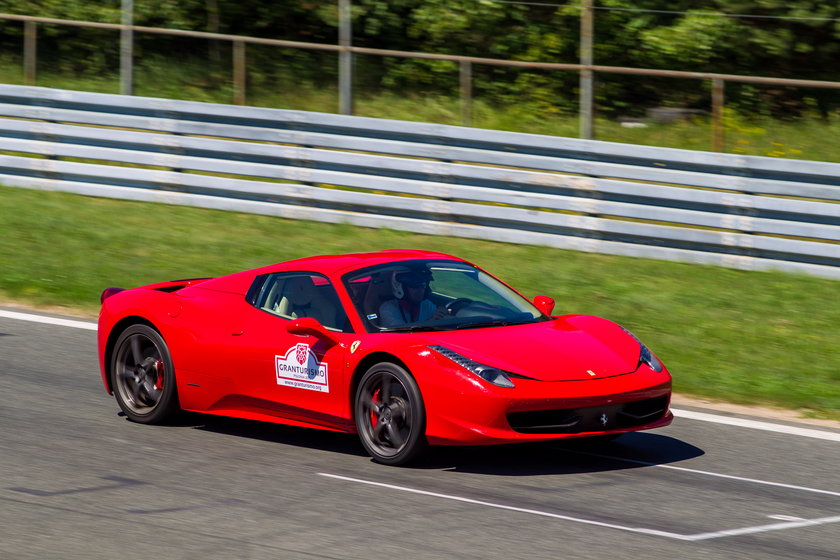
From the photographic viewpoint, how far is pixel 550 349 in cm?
744

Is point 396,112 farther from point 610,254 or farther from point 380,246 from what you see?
point 610,254

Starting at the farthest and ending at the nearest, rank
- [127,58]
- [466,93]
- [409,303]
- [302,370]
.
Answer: [127,58] < [466,93] < [409,303] < [302,370]

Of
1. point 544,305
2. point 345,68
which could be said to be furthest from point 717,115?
point 544,305

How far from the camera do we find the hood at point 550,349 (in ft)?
23.5

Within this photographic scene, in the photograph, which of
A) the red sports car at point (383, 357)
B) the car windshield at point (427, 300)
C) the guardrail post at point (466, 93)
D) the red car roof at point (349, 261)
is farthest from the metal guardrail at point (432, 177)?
the red car roof at point (349, 261)

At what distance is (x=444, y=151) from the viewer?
47.9 ft

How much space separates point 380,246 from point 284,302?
6.33 m

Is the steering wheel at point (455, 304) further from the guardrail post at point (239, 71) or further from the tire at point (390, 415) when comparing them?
the guardrail post at point (239, 71)

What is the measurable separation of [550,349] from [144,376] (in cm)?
290

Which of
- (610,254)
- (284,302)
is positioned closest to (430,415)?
(284,302)

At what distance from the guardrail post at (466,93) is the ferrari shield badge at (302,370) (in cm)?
874

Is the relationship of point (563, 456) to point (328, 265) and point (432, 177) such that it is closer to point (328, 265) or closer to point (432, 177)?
point (328, 265)

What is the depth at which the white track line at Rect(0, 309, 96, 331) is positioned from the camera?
11.5m

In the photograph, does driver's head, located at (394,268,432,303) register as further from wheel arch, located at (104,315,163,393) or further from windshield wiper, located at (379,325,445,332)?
wheel arch, located at (104,315,163,393)
